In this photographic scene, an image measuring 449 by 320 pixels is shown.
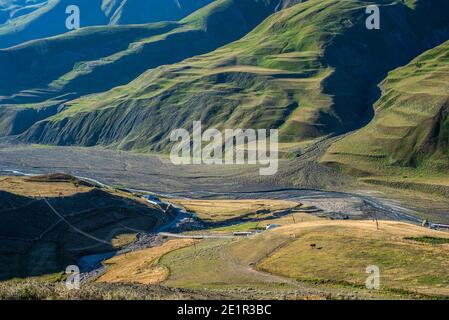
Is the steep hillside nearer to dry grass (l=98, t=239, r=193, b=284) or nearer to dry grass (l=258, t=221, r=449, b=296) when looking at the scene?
dry grass (l=98, t=239, r=193, b=284)

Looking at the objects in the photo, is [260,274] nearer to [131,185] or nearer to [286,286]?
[286,286]

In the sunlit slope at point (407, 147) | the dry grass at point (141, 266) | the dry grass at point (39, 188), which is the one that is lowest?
the sunlit slope at point (407, 147)

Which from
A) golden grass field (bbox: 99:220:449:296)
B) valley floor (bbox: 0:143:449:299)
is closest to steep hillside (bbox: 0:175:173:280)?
valley floor (bbox: 0:143:449:299)

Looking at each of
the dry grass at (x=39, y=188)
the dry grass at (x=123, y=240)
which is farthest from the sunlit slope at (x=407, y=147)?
the dry grass at (x=39, y=188)

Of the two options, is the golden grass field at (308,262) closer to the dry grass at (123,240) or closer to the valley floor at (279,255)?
the valley floor at (279,255)
